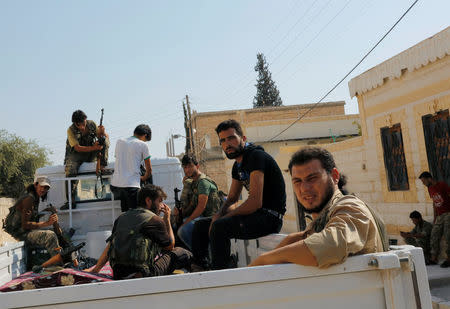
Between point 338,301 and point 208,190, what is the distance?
3239 mm

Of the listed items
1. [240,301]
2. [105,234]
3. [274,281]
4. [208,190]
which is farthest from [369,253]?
[105,234]

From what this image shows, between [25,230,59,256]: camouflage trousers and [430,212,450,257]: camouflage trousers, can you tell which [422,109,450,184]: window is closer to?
[430,212,450,257]: camouflage trousers

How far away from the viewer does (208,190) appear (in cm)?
496

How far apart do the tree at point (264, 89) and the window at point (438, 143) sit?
45392 mm

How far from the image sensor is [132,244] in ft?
11.8

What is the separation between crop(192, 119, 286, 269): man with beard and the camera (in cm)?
349

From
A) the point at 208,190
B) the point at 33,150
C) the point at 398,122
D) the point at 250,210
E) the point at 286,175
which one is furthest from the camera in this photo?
the point at 33,150

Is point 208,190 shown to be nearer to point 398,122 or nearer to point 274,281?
point 274,281

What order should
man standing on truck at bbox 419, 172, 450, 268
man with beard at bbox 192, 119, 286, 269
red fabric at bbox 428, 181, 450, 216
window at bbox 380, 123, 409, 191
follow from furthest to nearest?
window at bbox 380, 123, 409, 191, red fabric at bbox 428, 181, 450, 216, man standing on truck at bbox 419, 172, 450, 268, man with beard at bbox 192, 119, 286, 269

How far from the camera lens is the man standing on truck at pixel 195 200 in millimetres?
4691

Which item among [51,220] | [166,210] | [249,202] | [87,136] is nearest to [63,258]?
[51,220]

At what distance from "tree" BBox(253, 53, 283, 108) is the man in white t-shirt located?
4975cm

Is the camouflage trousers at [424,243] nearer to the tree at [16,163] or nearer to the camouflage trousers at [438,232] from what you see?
the camouflage trousers at [438,232]

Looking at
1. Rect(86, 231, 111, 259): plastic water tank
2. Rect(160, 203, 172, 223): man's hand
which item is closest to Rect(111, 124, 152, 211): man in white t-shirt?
Rect(86, 231, 111, 259): plastic water tank
